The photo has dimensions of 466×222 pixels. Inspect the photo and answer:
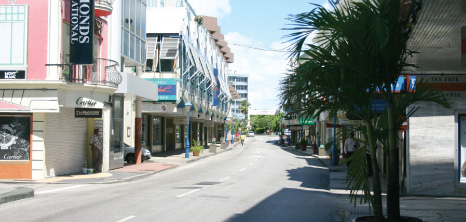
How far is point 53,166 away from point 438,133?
14567 millimetres

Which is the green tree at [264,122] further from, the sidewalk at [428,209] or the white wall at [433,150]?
the sidewalk at [428,209]

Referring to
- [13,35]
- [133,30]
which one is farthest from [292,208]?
[133,30]

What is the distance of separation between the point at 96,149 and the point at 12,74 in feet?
16.8

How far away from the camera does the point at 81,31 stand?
17297 millimetres

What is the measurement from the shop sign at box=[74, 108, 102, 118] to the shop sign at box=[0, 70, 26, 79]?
2.37 meters

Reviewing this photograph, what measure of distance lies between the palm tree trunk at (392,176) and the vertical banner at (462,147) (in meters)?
6.34

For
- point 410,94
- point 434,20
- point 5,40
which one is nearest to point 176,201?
point 410,94

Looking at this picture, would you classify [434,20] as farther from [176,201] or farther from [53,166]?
[53,166]

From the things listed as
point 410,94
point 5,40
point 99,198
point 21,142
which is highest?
point 5,40

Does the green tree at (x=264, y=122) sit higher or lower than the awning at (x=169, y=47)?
lower

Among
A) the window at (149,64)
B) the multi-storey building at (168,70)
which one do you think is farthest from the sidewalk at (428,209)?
the window at (149,64)

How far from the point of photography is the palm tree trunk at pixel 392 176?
790 centimetres

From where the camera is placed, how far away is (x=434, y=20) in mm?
8164

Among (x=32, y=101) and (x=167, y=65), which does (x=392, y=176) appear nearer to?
(x=32, y=101)
